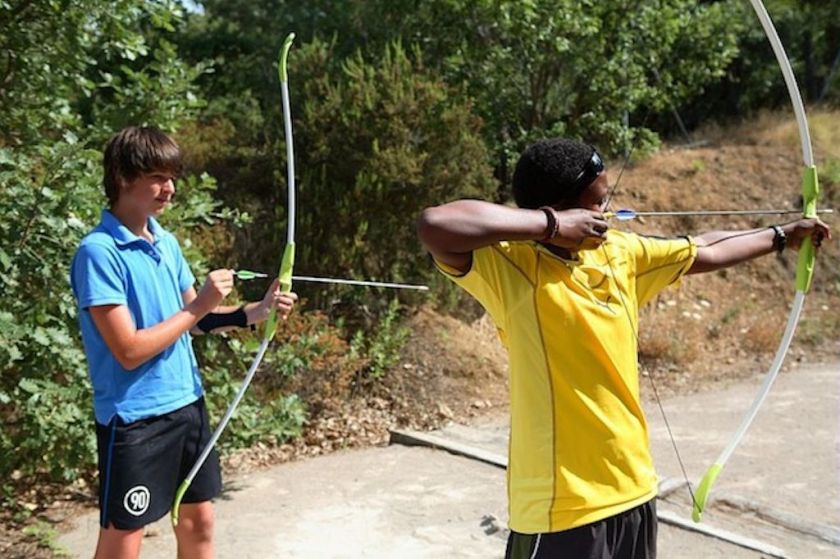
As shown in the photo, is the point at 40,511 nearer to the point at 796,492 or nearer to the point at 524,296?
the point at 524,296

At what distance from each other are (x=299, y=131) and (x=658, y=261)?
5.14 meters

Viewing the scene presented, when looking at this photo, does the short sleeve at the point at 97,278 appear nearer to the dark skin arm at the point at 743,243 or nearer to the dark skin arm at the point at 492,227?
the dark skin arm at the point at 492,227

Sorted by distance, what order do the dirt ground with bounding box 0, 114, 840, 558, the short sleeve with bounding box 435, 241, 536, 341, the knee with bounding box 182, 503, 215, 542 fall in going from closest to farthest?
the short sleeve with bounding box 435, 241, 536, 341, the knee with bounding box 182, 503, 215, 542, the dirt ground with bounding box 0, 114, 840, 558

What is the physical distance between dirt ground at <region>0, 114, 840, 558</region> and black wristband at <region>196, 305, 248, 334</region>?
1.67 meters

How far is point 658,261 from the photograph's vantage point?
2457mm

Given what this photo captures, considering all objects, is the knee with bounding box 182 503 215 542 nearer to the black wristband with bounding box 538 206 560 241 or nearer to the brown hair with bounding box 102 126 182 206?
the brown hair with bounding box 102 126 182 206

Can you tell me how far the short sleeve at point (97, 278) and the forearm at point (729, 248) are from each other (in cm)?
156

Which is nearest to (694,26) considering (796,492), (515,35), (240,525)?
(515,35)

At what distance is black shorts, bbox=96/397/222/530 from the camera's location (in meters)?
2.65

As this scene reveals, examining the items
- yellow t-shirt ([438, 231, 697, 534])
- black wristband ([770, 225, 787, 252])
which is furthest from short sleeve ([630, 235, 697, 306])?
black wristband ([770, 225, 787, 252])

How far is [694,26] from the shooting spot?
32.9 ft

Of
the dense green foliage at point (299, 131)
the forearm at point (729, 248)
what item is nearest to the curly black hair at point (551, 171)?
the forearm at point (729, 248)

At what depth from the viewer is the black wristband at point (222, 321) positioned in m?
2.98

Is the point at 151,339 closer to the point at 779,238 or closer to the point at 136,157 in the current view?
the point at 136,157
